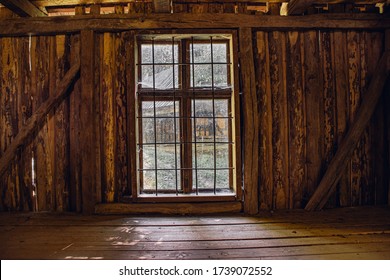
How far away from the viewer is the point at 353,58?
3.68 m

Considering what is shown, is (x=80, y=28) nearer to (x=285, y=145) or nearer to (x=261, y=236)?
(x=285, y=145)

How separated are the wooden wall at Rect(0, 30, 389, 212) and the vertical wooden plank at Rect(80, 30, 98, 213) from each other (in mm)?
91

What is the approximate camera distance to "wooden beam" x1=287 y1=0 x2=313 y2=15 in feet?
10.6

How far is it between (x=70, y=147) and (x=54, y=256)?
5.58ft

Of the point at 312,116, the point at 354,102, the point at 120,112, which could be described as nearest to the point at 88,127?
the point at 120,112

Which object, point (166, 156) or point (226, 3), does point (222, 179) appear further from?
point (226, 3)

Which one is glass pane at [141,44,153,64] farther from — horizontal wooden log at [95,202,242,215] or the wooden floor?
the wooden floor

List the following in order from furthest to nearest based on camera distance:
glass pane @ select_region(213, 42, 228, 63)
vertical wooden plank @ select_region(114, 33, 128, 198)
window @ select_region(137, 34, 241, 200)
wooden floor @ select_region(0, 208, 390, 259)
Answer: glass pane @ select_region(213, 42, 228, 63), window @ select_region(137, 34, 241, 200), vertical wooden plank @ select_region(114, 33, 128, 198), wooden floor @ select_region(0, 208, 390, 259)

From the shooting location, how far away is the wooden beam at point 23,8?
10.5 ft

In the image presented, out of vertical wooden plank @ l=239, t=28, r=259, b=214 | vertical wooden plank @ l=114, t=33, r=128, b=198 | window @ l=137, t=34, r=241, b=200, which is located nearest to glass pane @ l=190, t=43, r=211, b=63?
window @ l=137, t=34, r=241, b=200

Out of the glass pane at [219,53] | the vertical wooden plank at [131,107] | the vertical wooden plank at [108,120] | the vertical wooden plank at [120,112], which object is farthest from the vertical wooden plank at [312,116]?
the vertical wooden plank at [108,120]

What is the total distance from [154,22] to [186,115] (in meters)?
1.45

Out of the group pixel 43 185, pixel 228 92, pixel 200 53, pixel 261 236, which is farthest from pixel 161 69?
pixel 261 236

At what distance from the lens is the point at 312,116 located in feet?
11.9
